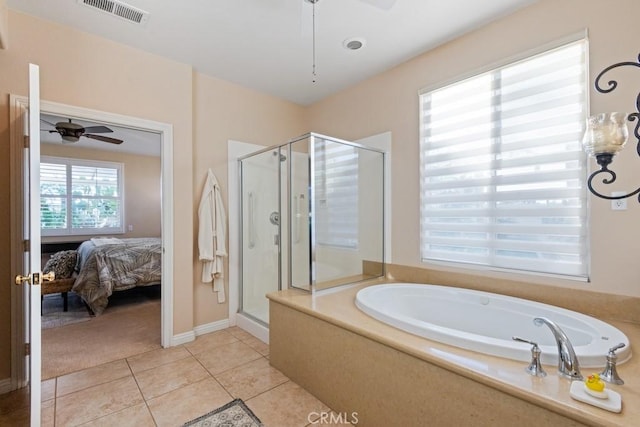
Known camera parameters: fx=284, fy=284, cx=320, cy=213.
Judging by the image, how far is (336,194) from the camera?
120 inches

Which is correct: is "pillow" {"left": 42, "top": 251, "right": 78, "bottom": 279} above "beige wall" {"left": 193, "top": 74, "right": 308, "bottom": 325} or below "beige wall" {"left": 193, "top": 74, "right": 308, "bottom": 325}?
below

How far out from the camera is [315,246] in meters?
2.54

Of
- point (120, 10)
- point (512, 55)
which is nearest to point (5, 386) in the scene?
point (120, 10)

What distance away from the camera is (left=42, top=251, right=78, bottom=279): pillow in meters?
3.49

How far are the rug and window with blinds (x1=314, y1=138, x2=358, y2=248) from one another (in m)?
1.36

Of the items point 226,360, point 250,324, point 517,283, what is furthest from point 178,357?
point 517,283

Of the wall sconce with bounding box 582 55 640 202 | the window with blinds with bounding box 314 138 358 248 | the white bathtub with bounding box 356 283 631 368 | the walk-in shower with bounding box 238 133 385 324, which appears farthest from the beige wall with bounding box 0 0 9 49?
the wall sconce with bounding box 582 55 640 202

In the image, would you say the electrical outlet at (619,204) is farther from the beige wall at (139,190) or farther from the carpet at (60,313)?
the beige wall at (139,190)

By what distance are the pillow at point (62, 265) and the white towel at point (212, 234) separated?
2030 millimetres

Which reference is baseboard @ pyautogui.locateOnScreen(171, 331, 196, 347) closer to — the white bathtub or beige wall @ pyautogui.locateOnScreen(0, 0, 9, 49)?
the white bathtub

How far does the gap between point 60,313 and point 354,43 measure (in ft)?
15.2

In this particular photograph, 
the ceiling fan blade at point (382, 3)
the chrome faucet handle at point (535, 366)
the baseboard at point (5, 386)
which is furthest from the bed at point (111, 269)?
the chrome faucet handle at point (535, 366)

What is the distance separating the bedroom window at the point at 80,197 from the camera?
524cm

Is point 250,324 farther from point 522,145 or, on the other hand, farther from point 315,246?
point 522,145
